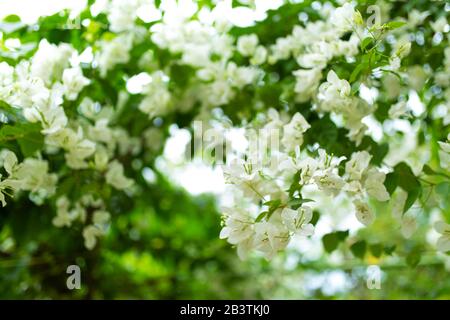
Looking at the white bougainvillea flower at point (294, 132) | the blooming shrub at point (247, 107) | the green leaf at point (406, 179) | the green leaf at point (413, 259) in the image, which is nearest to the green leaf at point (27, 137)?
the blooming shrub at point (247, 107)

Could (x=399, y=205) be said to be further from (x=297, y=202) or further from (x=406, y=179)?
(x=297, y=202)

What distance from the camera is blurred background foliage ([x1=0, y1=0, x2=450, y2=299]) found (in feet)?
4.82

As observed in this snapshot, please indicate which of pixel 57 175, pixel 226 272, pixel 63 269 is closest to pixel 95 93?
pixel 57 175

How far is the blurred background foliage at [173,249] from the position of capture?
147cm

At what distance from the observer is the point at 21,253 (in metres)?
1.99

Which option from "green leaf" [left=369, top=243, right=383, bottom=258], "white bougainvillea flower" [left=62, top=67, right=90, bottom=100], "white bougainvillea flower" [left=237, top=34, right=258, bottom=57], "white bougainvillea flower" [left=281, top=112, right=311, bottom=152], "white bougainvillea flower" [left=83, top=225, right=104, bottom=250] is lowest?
"green leaf" [left=369, top=243, right=383, bottom=258]

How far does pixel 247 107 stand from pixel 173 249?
0.93 metres

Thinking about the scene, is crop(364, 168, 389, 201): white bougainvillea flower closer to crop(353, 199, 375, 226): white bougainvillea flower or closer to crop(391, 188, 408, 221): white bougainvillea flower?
crop(353, 199, 375, 226): white bougainvillea flower

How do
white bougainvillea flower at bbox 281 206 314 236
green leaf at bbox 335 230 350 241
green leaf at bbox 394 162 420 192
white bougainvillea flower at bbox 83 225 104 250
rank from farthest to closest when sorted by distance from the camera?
white bougainvillea flower at bbox 83 225 104 250 → green leaf at bbox 335 230 350 241 → green leaf at bbox 394 162 420 192 → white bougainvillea flower at bbox 281 206 314 236

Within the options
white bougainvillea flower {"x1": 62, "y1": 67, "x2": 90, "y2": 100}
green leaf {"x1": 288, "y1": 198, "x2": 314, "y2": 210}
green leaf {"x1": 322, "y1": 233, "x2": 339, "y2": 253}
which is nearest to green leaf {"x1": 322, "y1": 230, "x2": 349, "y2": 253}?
green leaf {"x1": 322, "y1": 233, "x2": 339, "y2": 253}

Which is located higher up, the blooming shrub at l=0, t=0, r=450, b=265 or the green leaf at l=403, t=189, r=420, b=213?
the blooming shrub at l=0, t=0, r=450, b=265

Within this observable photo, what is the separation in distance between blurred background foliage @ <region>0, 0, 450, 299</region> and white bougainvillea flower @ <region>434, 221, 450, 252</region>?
18cm

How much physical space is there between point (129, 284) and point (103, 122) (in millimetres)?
964

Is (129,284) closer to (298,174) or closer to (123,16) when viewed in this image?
(123,16)
